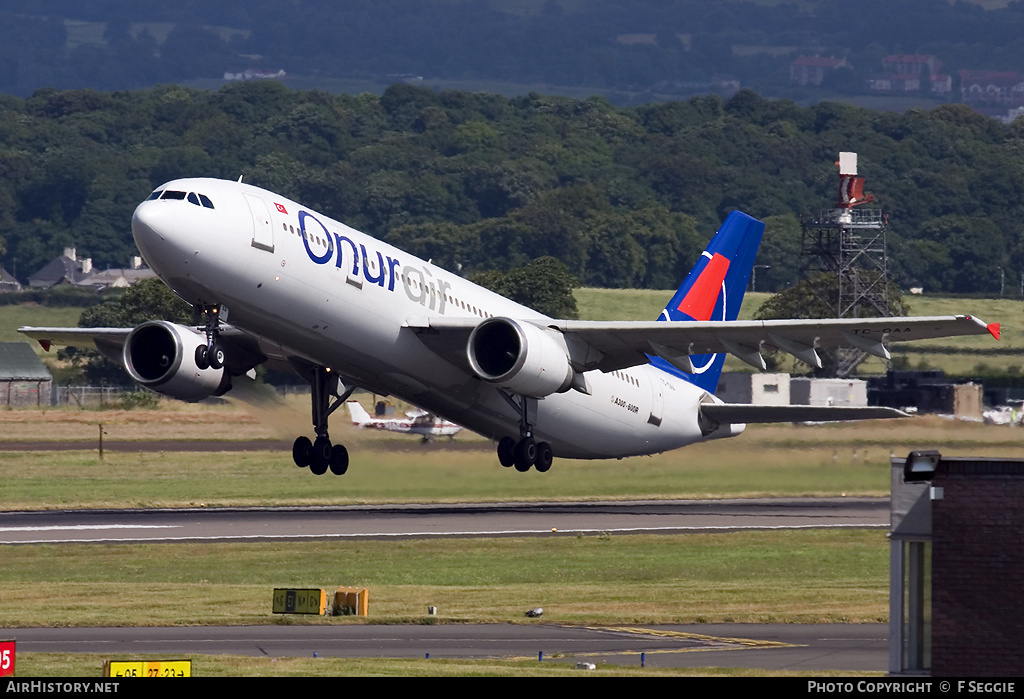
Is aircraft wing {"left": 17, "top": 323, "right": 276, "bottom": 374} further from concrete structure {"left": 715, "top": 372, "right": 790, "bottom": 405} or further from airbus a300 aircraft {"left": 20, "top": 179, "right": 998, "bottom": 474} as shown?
concrete structure {"left": 715, "top": 372, "right": 790, "bottom": 405}

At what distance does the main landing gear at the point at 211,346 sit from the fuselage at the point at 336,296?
1.03 feet

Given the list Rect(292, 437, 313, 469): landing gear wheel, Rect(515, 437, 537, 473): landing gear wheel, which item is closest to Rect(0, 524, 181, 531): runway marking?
Rect(292, 437, 313, 469): landing gear wheel

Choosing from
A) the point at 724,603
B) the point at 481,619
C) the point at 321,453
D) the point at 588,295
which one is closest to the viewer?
the point at 481,619

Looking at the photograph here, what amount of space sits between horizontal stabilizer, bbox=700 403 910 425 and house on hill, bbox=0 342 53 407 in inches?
2066

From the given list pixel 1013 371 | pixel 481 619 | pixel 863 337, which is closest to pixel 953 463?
pixel 481 619

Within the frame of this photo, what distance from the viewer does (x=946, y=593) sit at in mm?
20578

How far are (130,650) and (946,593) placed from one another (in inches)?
554

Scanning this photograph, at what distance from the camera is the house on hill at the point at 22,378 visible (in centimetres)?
9200

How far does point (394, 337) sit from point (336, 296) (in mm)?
2257

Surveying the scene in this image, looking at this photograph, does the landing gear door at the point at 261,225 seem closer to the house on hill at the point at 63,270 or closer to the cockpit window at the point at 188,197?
the cockpit window at the point at 188,197

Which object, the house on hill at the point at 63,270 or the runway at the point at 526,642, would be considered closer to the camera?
the runway at the point at 526,642

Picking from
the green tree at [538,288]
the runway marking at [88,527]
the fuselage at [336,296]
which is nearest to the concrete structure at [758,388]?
the green tree at [538,288]

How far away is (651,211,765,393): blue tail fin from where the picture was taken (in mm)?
47969

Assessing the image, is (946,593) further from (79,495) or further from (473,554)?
(79,495)
